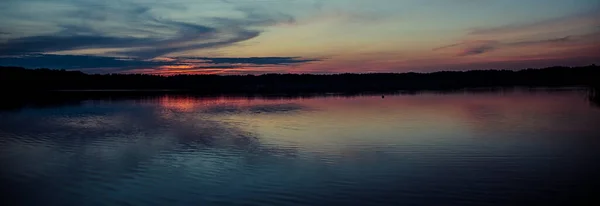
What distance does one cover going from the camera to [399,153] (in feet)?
35.6

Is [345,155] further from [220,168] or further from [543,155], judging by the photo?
[543,155]

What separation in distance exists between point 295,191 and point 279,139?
6.21 meters

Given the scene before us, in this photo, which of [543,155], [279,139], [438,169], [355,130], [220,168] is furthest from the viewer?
[355,130]

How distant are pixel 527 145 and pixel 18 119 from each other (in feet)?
67.7

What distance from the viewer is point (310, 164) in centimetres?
979

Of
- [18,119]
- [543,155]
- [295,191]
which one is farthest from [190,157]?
[18,119]

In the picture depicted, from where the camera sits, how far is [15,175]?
30.5 ft

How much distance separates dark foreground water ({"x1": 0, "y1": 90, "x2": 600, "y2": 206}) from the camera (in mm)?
7340

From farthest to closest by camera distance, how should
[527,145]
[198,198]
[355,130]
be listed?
[355,130], [527,145], [198,198]

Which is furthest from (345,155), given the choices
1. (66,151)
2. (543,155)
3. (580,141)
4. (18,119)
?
(18,119)

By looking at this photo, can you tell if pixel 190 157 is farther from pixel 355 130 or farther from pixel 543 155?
pixel 543 155

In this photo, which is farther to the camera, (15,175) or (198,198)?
(15,175)

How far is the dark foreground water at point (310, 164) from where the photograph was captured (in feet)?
24.1

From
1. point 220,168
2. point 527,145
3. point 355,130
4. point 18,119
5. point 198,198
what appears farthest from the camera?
point 18,119
